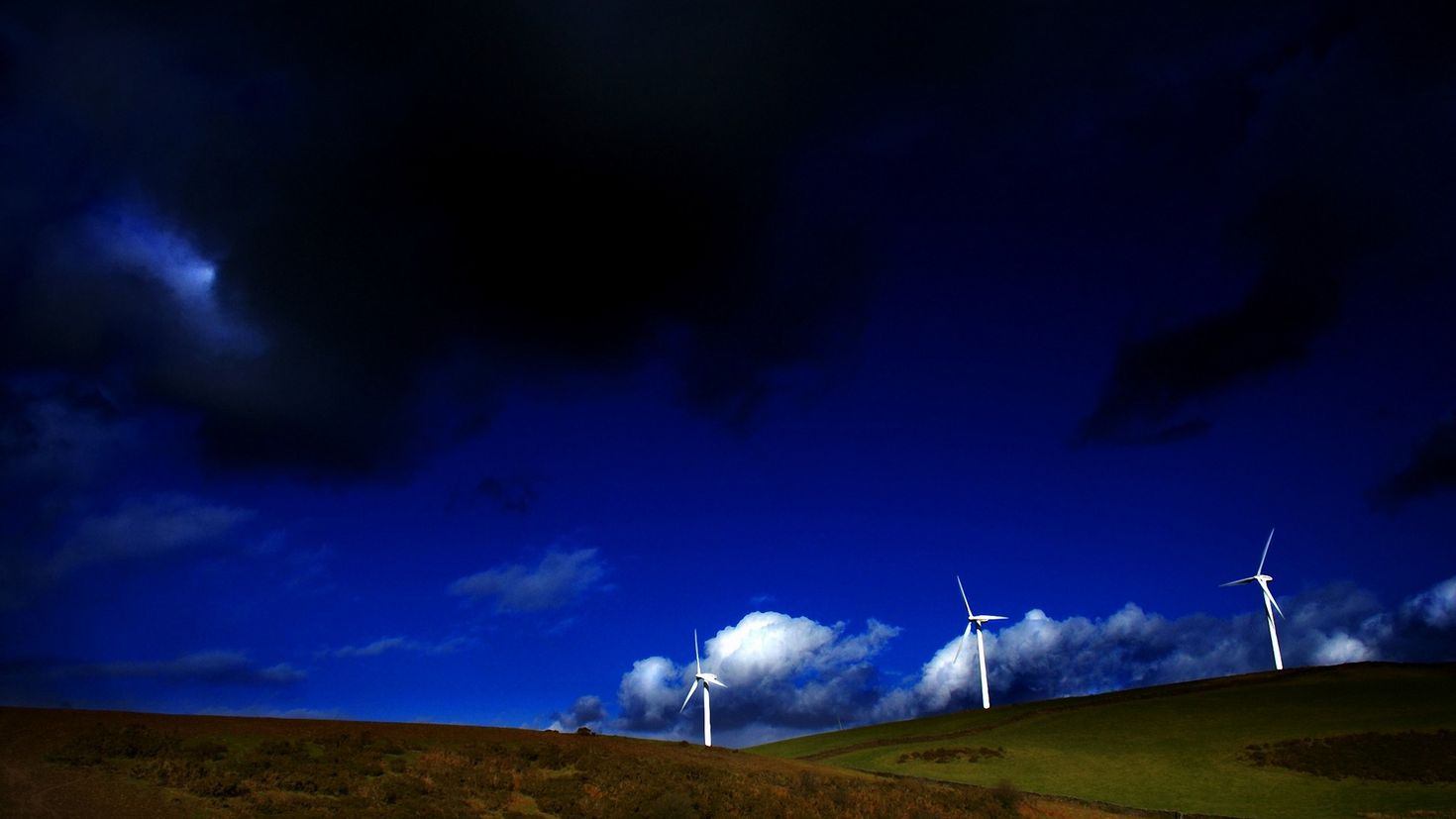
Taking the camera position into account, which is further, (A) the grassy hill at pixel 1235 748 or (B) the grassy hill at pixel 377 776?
(A) the grassy hill at pixel 1235 748

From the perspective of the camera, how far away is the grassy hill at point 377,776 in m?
24.3

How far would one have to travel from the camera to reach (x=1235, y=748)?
63.4 metres

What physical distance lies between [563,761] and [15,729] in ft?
63.7

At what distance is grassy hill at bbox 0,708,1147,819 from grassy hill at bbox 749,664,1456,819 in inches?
632

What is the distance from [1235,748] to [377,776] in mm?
63329

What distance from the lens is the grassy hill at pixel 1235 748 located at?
51500 mm

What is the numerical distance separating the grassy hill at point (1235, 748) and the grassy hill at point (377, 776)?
→ 52.7 feet

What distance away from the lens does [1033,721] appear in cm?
8844

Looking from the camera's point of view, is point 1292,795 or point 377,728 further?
point 1292,795

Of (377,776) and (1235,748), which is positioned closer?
(377,776)

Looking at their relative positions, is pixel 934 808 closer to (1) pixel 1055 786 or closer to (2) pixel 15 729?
(1) pixel 1055 786

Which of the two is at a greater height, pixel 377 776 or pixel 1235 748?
pixel 377 776

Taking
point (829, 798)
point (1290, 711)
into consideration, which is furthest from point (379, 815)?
point (1290, 711)

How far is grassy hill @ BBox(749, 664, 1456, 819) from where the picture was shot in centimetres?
5150
